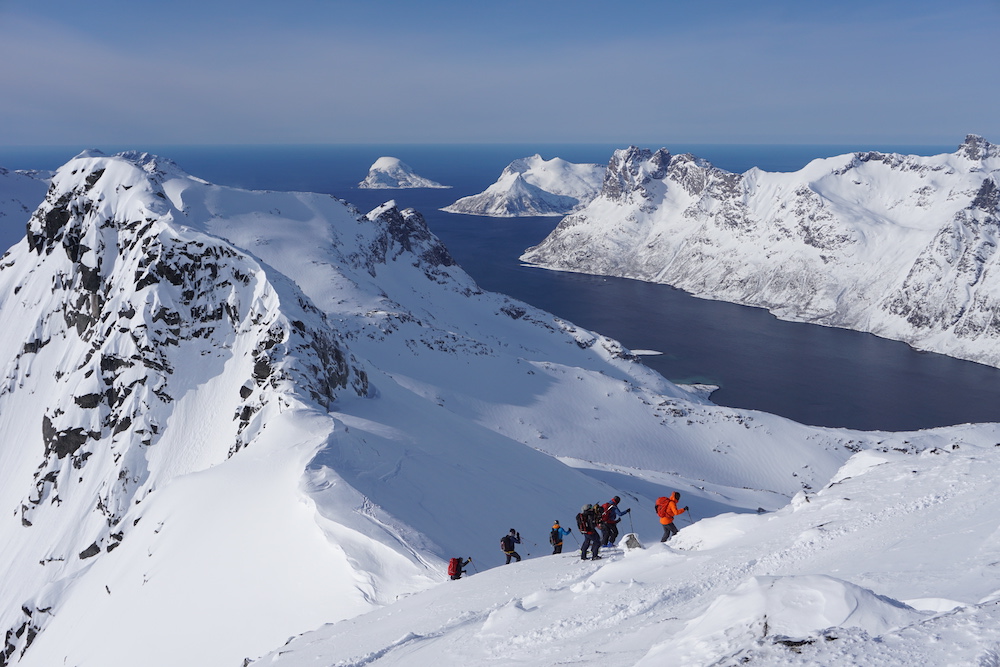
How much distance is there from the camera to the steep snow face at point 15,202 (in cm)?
12575

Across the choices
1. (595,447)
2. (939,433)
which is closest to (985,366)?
(939,433)

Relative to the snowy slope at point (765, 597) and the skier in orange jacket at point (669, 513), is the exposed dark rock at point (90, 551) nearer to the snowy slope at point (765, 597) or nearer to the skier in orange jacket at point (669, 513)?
the snowy slope at point (765, 597)

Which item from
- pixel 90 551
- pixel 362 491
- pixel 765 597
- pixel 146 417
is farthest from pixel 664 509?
pixel 146 417

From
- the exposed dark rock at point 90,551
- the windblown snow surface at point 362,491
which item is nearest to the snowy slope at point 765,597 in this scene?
the windblown snow surface at point 362,491

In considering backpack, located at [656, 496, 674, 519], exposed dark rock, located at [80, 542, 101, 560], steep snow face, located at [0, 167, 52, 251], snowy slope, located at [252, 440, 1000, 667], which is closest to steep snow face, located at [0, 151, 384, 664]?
exposed dark rock, located at [80, 542, 101, 560]

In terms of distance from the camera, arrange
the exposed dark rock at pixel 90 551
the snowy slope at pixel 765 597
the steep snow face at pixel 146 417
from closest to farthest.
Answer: the snowy slope at pixel 765 597 < the steep snow face at pixel 146 417 < the exposed dark rock at pixel 90 551

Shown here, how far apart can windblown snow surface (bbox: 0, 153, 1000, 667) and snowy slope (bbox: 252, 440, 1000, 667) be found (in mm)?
75

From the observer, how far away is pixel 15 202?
458ft

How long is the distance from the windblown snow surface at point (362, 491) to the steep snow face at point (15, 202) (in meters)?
64.7

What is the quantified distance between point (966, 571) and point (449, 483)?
26.4 metres

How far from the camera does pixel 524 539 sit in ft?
104

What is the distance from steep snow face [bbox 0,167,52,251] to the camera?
Result: 413 ft

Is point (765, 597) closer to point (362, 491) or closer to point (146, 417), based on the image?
point (362, 491)

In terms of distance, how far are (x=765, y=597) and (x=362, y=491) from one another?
2308 cm
